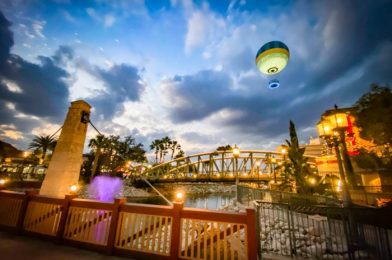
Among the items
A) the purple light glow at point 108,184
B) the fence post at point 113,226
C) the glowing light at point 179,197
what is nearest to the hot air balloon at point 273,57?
the glowing light at point 179,197

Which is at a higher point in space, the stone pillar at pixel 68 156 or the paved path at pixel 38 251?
the stone pillar at pixel 68 156

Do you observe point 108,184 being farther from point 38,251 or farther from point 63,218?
point 38,251

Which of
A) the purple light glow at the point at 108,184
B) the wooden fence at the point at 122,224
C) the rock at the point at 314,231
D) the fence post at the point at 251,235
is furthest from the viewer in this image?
the purple light glow at the point at 108,184

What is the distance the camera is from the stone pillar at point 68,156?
648 cm

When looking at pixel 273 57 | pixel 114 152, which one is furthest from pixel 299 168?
pixel 114 152

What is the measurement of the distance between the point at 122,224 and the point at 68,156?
3799 millimetres

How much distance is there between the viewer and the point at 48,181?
6.53 m

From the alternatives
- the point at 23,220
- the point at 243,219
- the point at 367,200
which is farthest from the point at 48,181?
the point at 367,200

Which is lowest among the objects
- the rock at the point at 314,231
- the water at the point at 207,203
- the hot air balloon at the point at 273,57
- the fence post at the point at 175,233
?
the water at the point at 207,203

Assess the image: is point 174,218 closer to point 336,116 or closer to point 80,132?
point 80,132

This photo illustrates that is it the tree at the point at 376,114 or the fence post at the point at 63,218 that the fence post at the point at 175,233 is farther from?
the tree at the point at 376,114

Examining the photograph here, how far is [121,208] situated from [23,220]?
378 cm

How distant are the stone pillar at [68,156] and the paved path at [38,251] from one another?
5.09 feet

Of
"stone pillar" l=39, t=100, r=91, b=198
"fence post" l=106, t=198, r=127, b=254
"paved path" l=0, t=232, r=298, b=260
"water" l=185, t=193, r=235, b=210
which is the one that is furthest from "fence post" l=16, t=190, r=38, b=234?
"water" l=185, t=193, r=235, b=210
